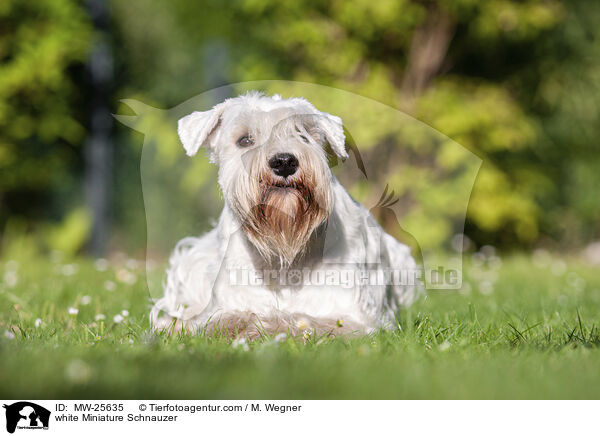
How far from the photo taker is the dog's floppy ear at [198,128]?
3219 mm

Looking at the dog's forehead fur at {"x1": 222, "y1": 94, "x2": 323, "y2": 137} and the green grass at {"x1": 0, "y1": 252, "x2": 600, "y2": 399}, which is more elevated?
the dog's forehead fur at {"x1": 222, "y1": 94, "x2": 323, "y2": 137}

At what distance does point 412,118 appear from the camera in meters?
8.22

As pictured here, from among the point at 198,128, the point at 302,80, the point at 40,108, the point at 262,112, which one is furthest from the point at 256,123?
the point at 40,108

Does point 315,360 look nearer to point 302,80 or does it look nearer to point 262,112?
point 262,112

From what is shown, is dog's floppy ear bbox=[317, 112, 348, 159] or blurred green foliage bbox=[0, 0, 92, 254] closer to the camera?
dog's floppy ear bbox=[317, 112, 348, 159]

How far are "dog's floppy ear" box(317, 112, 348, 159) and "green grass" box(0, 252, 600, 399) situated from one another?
3.27ft

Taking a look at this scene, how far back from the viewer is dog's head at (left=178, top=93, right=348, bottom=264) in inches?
114

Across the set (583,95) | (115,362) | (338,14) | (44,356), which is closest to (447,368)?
(115,362)

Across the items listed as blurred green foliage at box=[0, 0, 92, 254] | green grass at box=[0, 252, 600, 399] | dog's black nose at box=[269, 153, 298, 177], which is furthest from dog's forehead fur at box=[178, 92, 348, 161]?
blurred green foliage at box=[0, 0, 92, 254]

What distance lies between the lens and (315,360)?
2.34m
